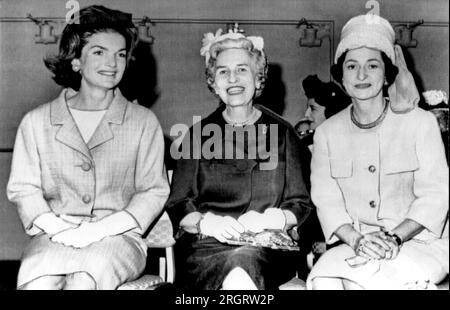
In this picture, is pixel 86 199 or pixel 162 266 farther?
pixel 162 266

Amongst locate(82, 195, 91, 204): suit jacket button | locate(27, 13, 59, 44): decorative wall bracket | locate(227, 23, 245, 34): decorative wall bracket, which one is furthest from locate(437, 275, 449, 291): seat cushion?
locate(27, 13, 59, 44): decorative wall bracket

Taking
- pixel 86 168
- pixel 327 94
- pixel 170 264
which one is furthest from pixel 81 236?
pixel 327 94

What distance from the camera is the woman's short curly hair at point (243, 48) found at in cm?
269

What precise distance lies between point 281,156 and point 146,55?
0.81m

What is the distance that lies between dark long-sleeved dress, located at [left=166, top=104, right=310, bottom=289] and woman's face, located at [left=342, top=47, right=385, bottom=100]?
317 mm

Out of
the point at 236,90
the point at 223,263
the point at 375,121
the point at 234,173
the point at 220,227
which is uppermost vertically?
the point at 236,90

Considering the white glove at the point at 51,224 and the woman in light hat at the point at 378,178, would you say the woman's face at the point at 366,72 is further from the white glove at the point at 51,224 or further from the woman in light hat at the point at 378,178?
the white glove at the point at 51,224

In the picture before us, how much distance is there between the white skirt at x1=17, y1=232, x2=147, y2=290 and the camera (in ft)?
7.93

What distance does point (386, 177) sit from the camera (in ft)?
8.55

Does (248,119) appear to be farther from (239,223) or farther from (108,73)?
(108,73)

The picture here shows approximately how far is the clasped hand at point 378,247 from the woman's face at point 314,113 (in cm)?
62

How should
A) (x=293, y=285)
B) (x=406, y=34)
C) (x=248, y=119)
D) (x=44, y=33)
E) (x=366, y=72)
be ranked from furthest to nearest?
1. (x=406, y=34)
2. (x=44, y=33)
3. (x=248, y=119)
4. (x=366, y=72)
5. (x=293, y=285)

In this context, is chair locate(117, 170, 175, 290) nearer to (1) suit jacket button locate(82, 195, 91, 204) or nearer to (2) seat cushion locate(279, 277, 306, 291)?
(1) suit jacket button locate(82, 195, 91, 204)

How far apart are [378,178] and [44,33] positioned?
1.54 meters
